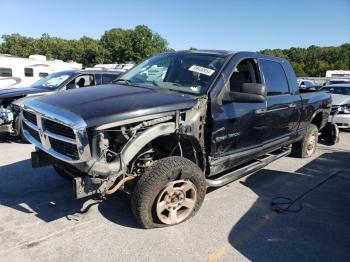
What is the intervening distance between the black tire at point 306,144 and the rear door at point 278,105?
0.97 m

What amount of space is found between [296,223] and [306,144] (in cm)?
313

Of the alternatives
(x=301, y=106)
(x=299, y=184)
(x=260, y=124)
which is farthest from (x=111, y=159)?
(x=301, y=106)

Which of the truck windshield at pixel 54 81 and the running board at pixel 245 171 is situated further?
the truck windshield at pixel 54 81

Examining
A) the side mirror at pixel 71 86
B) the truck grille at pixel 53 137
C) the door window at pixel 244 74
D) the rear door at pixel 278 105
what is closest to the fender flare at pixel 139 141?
the truck grille at pixel 53 137

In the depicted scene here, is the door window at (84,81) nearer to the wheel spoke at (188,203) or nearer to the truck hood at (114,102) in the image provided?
the truck hood at (114,102)

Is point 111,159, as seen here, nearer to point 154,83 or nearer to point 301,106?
point 154,83

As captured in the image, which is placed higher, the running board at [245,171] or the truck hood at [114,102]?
the truck hood at [114,102]

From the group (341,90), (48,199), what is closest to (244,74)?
(48,199)

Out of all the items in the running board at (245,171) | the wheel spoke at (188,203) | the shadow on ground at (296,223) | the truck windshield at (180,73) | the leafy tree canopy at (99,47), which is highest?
the leafy tree canopy at (99,47)

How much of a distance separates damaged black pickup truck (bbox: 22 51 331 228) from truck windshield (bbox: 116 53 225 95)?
0.5 inches

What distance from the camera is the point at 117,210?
14.1 ft

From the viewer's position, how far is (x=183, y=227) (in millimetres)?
3904

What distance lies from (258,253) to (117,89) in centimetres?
241

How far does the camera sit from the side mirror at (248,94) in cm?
409
